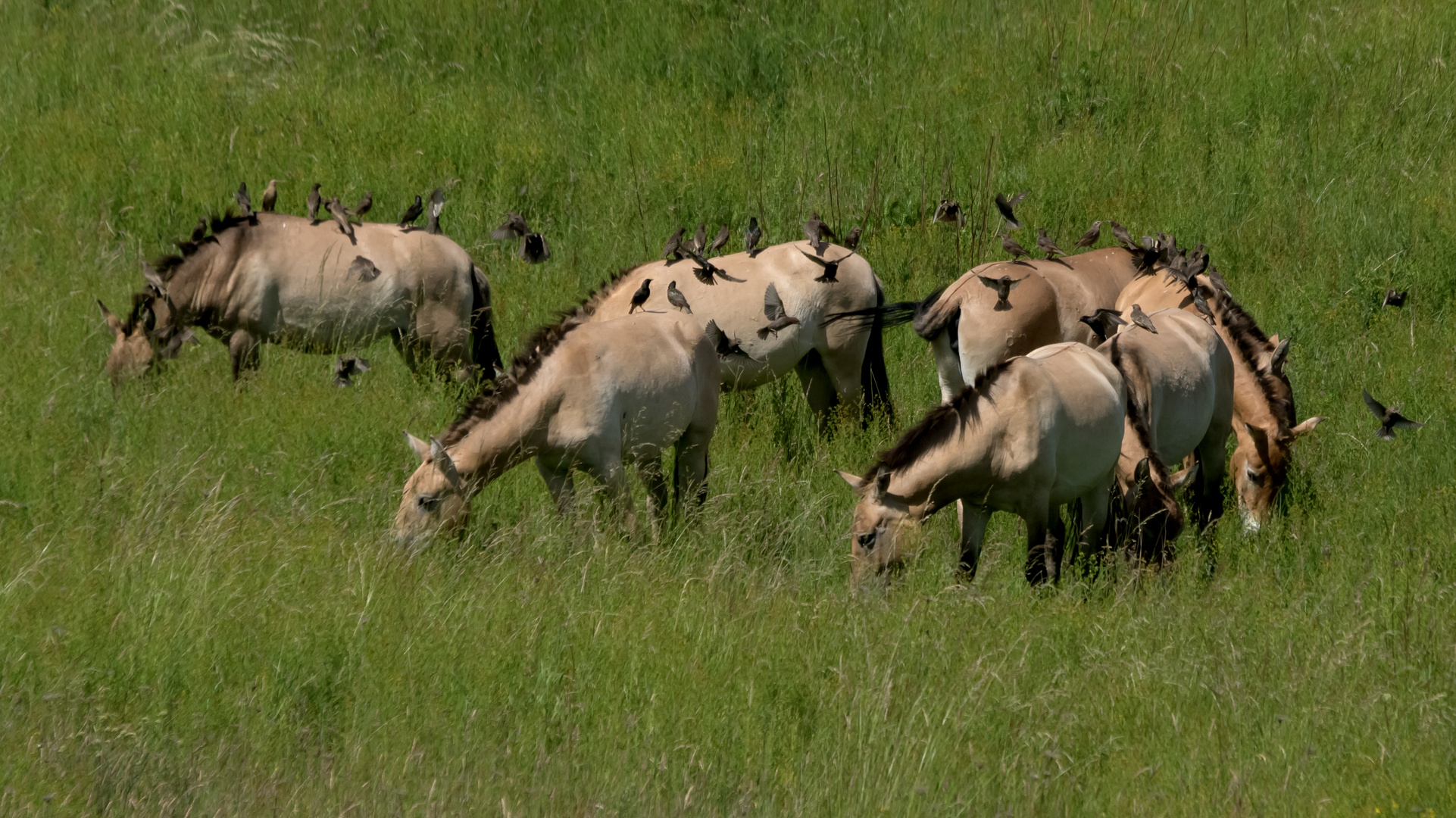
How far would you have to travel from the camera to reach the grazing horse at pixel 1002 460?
6.79m

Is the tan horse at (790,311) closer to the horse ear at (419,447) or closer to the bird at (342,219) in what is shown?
the bird at (342,219)

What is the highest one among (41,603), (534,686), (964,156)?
(41,603)

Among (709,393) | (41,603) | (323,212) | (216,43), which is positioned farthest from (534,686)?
(216,43)

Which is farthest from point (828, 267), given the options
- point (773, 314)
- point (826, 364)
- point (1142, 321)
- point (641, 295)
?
point (1142, 321)

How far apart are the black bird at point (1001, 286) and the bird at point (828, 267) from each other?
38.4 inches

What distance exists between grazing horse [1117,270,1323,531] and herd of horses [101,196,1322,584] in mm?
16

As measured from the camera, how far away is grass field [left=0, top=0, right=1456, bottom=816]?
512 centimetres

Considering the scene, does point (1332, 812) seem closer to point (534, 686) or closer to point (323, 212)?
point (534, 686)

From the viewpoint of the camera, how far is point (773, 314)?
29.7 feet

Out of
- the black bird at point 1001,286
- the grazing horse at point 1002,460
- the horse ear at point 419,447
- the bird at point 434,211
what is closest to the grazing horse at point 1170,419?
the grazing horse at point 1002,460

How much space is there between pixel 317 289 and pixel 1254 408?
6.08 metres

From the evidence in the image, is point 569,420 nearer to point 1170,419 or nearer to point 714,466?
point 714,466

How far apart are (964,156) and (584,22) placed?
4.95 meters

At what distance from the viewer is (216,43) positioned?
15414mm
